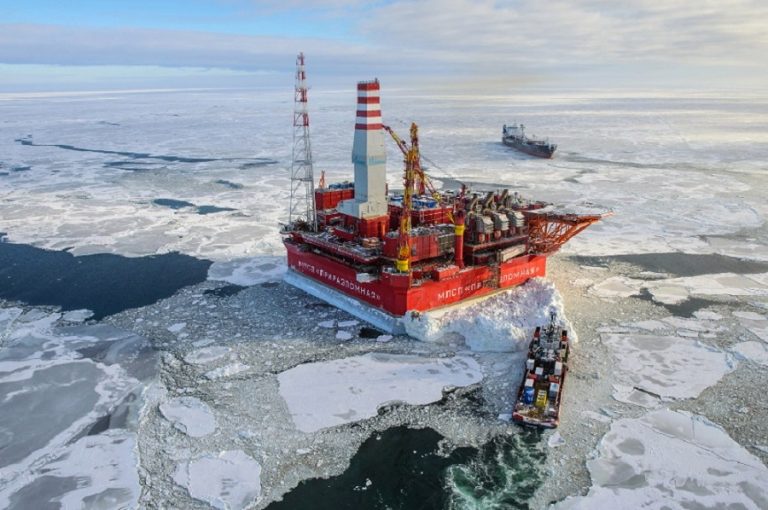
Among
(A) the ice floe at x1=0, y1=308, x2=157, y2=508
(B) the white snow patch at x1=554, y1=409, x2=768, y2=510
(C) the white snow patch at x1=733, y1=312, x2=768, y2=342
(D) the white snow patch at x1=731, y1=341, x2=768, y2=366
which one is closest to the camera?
(B) the white snow patch at x1=554, y1=409, x2=768, y2=510

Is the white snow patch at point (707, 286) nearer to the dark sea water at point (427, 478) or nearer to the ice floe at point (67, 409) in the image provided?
the dark sea water at point (427, 478)

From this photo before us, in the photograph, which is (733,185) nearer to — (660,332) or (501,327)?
(660,332)

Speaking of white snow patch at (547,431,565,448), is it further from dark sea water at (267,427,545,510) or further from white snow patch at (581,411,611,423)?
white snow patch at (581,411,611,423)

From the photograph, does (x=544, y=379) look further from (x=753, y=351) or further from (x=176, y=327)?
(x=176, y=327)

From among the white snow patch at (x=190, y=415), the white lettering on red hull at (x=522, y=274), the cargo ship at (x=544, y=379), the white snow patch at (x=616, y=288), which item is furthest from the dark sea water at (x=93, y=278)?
the white snow patch at (x=616, y=288)

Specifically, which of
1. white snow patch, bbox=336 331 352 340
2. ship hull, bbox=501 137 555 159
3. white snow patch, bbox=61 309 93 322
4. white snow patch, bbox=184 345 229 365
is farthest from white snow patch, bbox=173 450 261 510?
ship hull, bbox=501 137 555 159

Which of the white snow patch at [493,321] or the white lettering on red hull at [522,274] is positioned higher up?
the white lettering on red hull at [522,274]

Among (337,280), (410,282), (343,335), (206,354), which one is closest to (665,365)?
(410,282)
